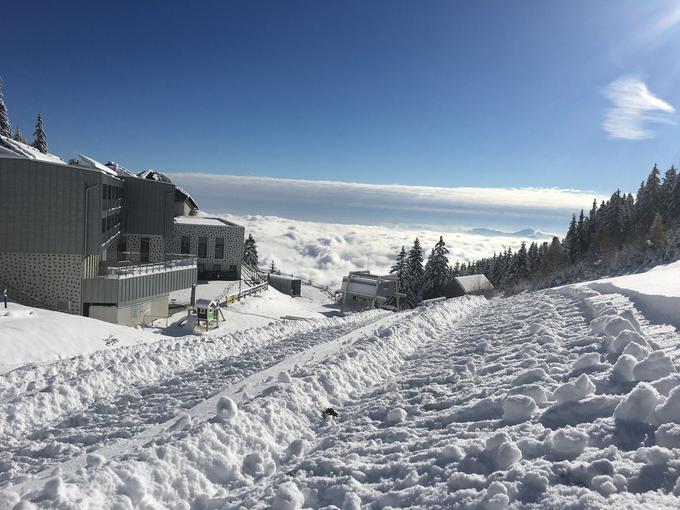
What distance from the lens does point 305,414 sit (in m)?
7.99

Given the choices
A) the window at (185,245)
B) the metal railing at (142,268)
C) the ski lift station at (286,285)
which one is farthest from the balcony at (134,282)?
the ski lift station at (286,285)

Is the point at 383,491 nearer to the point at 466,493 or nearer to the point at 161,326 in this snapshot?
the point at 466,493

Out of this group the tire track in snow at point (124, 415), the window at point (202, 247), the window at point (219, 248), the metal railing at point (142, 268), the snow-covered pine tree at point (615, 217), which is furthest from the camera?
the snow-covered pine tree at point (615, 217)

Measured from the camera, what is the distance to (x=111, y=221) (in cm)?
2750

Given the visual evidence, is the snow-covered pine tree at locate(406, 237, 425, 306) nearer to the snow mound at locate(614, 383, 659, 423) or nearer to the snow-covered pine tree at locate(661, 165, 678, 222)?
the snow-covered pine tree at locate(661, 165, 678, 222)

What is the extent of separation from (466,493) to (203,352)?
1139 centimetres

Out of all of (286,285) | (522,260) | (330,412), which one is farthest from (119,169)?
(522,260)

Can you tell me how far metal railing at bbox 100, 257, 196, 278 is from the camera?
21.9m

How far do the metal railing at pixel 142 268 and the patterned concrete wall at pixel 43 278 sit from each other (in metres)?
1.40

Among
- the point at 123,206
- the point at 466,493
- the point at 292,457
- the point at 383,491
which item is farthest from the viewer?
the point at 123,206

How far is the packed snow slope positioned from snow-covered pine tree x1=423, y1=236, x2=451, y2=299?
44.2 meters

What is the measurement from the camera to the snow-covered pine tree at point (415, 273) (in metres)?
56.1

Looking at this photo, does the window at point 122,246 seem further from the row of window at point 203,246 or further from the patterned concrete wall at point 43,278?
the patterned concrete wall at point 43,278

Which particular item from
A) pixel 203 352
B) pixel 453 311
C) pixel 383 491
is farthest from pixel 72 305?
pixel 383 491
